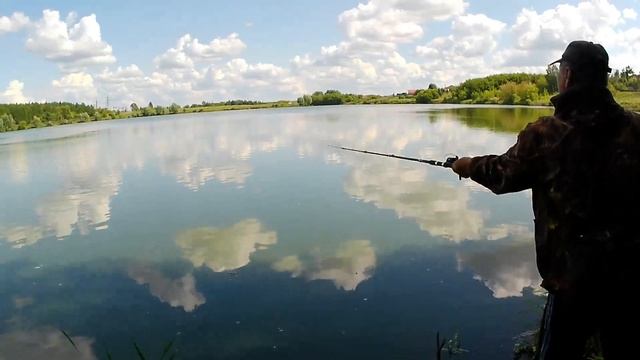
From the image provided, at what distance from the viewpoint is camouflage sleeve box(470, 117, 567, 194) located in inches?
109

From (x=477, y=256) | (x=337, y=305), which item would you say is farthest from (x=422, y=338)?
(x=477, y=256)

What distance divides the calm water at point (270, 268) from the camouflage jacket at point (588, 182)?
3.51 m

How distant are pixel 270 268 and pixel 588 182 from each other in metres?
6.85

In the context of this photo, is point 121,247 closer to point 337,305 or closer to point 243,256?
point 243,256

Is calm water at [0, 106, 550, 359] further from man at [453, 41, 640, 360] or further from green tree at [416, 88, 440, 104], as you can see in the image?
green tree at [416, 88, 440, 104]

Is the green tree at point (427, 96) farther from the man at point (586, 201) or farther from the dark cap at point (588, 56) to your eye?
the man at point (586, 201)

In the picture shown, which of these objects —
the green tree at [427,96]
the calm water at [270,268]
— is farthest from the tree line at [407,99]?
the calm water at [270,268]

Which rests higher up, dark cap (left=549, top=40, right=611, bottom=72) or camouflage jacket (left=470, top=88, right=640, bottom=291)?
dark cap (left=549, top=40, right=611, bottom=72)

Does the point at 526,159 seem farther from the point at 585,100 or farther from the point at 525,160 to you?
the point at 585,100

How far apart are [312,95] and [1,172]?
5654 inches

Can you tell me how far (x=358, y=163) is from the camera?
21125 mm

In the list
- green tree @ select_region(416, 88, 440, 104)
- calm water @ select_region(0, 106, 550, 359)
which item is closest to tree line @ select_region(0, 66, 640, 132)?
green tree @ select_region(416, 88, 440, 104)

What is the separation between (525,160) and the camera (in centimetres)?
283

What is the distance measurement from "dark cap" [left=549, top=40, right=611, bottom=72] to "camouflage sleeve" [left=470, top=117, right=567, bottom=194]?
1.14 feet
